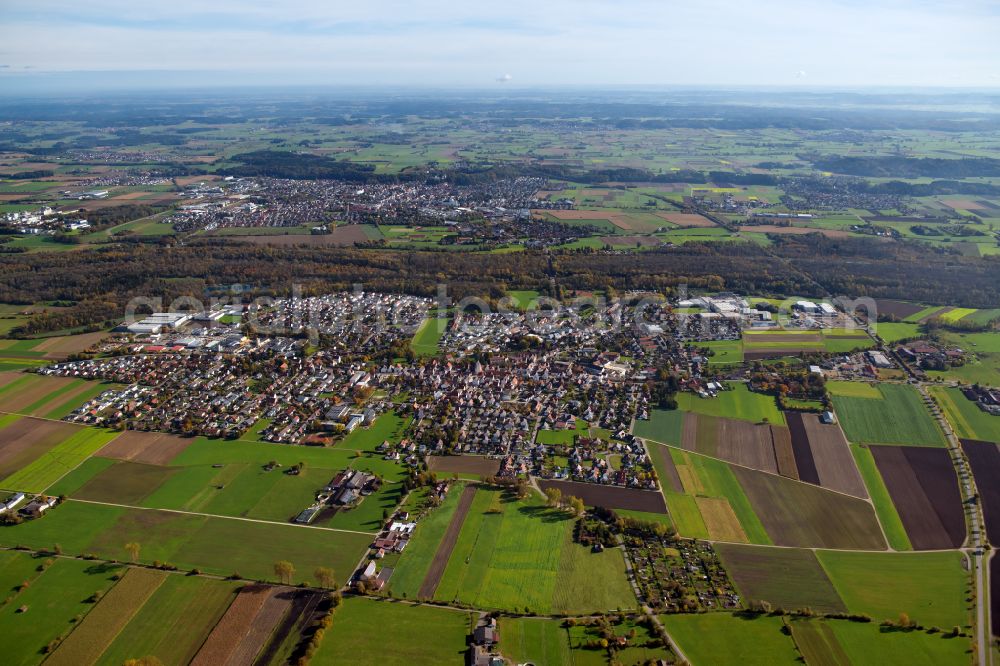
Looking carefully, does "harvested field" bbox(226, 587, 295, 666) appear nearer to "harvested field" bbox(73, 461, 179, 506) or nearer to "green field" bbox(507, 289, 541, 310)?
"harvested field" bbox(73, 461, 179, 506)

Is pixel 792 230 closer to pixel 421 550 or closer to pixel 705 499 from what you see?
pixel 705 499

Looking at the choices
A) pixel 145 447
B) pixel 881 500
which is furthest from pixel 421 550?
pixel 881 500

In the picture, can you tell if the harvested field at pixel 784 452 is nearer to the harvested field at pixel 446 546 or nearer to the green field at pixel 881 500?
the green field at pixel 881 500

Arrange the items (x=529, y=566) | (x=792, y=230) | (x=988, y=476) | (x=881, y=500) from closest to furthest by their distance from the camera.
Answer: (x=529, y=566), (x=881, y=500), (x=988, y=476), (x=792, y=230)

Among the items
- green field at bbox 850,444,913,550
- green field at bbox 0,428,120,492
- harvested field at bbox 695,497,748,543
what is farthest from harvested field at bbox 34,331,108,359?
green field at bbox 850,444,913,550

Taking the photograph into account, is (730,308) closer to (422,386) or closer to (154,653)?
(422,386)

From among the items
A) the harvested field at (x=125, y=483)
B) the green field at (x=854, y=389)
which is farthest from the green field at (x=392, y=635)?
the green field at (x=854, y=389)

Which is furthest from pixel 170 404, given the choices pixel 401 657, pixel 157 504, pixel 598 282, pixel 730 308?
pixel 730 308
